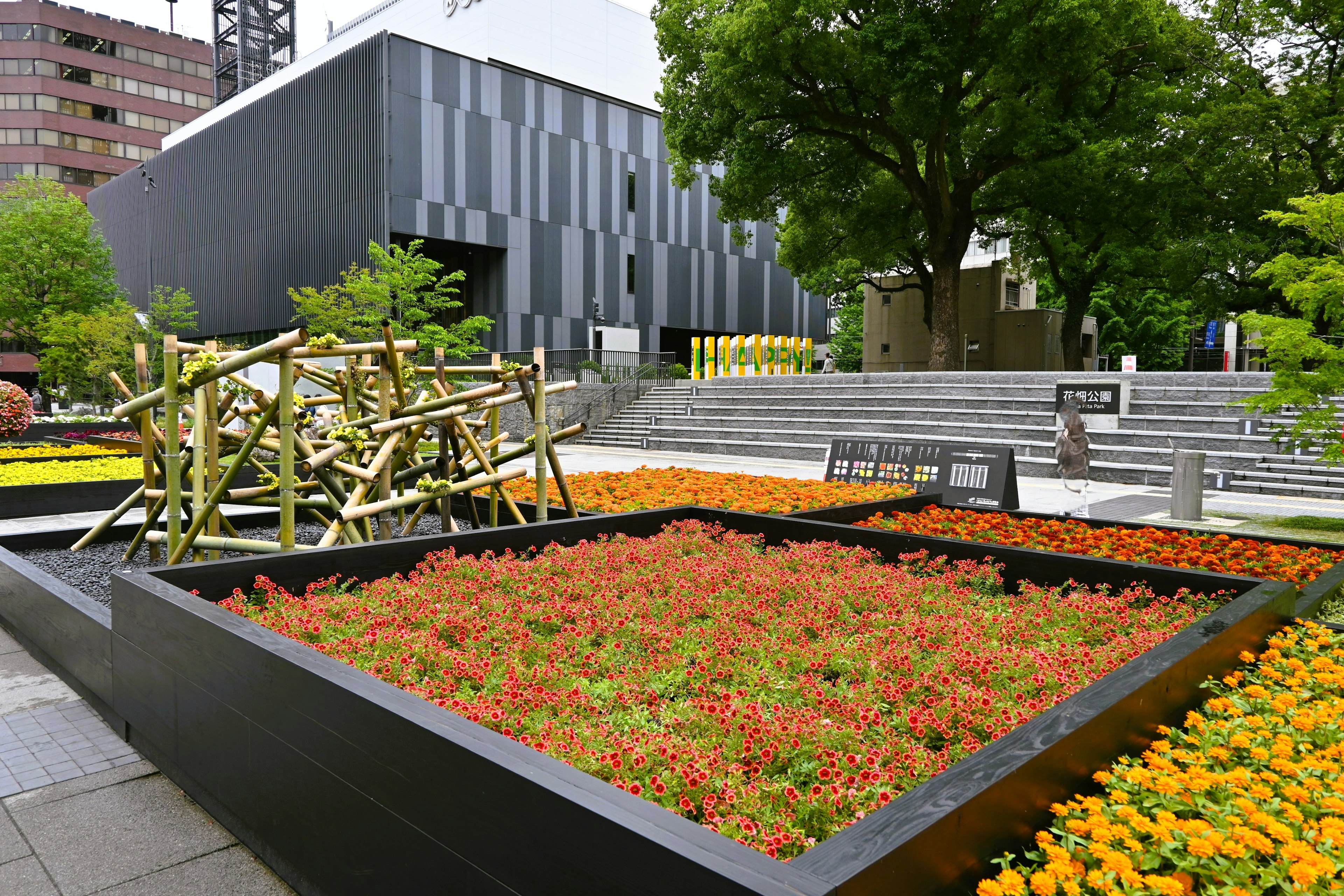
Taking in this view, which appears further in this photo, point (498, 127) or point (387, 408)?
point (498, 127)

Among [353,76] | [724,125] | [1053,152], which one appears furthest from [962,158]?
[353,76]

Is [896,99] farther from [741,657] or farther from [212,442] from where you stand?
[741,657]

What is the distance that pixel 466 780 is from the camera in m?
2.00

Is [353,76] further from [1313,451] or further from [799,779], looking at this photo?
[799,779]

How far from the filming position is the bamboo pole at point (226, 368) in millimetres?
4355

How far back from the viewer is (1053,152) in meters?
23.0

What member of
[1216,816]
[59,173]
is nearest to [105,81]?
[59,173]

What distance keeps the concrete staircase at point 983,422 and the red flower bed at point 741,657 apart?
6.58 meters

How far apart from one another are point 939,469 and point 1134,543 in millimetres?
3790

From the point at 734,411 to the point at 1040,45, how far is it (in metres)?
11.9

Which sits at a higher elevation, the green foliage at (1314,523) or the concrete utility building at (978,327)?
the concrete utility building at (978,327)

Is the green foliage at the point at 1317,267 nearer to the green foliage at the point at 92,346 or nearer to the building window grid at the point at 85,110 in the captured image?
the green foliage at the point at 92,346

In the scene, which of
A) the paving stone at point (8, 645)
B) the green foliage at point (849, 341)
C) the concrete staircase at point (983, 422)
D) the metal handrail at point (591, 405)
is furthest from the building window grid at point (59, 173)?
the paving stone at point (8, 645)

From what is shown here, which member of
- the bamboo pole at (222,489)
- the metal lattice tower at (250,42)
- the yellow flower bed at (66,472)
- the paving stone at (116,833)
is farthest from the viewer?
the metal lattice tower at (250,42)
